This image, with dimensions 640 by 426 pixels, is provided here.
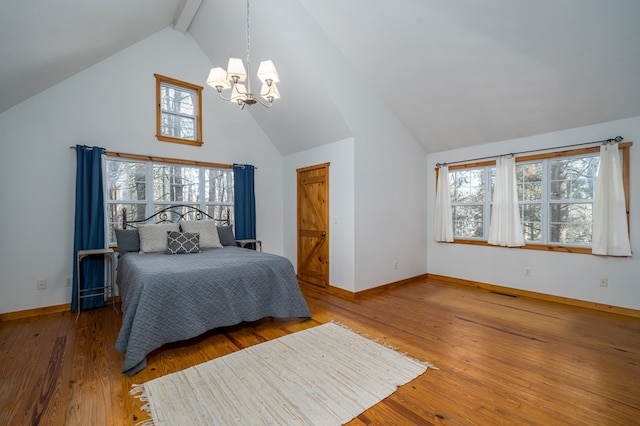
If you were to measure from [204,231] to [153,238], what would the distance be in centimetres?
65

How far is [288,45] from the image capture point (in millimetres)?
3605

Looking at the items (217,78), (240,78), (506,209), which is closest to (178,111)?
(217,78)

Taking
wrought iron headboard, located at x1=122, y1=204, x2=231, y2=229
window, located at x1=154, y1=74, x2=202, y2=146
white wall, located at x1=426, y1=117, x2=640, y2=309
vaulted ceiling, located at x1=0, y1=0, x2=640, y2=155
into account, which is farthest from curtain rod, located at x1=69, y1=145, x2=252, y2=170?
white wall, located at x1=426, y1=117, x2=640, y2=309

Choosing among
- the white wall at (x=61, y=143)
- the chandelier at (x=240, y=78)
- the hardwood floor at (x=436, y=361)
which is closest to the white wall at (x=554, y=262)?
the hardwood floor at (x=436, y=361)

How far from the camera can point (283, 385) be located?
1980 mm

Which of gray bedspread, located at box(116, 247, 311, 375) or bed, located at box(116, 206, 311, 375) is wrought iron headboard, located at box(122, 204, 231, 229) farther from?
gray bedspread, located at box(116, 247, 311, 375)

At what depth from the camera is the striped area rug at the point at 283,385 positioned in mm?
1691

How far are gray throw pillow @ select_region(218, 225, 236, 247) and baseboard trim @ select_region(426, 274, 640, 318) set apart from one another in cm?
369

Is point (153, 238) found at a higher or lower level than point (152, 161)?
lower

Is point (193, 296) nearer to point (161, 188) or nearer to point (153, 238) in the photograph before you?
point (153, 238)

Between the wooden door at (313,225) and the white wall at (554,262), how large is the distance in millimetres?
2259

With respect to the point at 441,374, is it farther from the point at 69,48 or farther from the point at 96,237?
the point at 69,48

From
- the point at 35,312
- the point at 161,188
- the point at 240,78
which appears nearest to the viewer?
the point at 240,78

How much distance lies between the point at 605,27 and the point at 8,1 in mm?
4851
